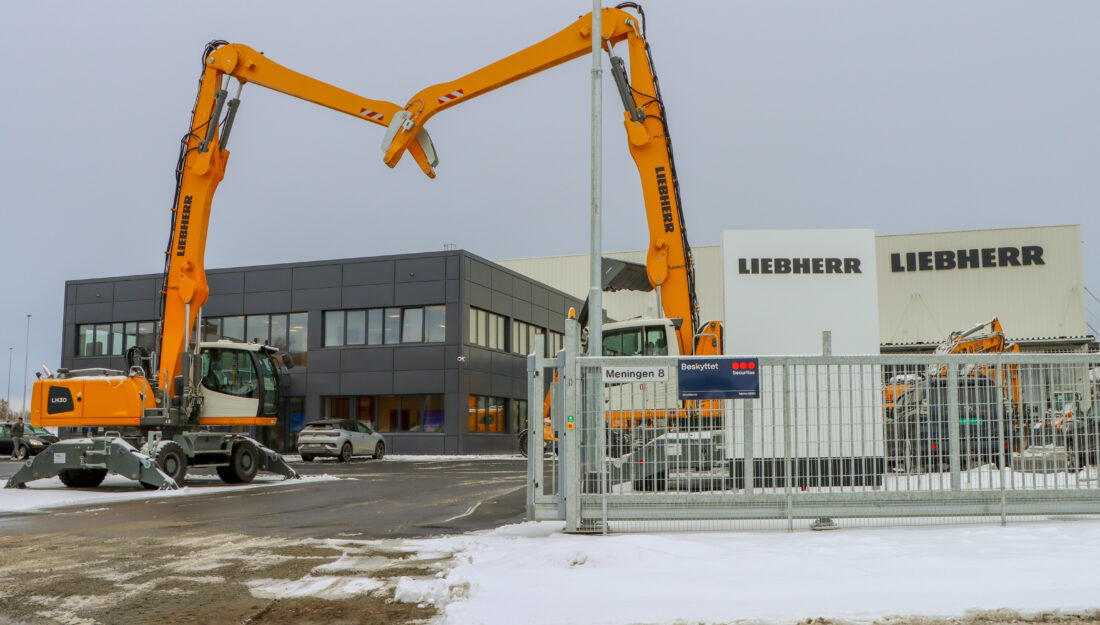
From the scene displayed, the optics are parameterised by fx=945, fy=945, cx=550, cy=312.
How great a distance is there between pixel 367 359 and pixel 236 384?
20.4 metres

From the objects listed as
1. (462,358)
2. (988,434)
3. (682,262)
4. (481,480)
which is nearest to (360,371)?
(462,358)

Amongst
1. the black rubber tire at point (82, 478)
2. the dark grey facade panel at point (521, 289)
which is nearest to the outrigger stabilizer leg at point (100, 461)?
the black rubber tire at point (82, 478)

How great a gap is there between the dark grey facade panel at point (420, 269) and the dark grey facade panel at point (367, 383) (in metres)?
4.16

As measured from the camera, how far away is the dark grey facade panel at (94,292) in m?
45.9

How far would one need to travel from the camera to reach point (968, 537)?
8.59 metres

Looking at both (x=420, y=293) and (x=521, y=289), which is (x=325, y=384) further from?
(x=521, y=289)

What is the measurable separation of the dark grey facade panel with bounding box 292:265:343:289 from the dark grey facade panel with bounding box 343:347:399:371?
312 cm

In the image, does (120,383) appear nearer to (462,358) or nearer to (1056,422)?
(1056,422)

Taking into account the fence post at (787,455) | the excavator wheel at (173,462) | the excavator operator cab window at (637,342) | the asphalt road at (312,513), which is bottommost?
the asphalt road at (312,513)

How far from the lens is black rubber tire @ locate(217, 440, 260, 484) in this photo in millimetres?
20391

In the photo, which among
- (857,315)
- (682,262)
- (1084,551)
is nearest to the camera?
(1084,551)

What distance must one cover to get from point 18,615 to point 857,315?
10704 mm

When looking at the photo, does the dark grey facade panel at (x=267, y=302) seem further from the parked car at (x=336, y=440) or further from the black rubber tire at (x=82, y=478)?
the black rubber tire at (x=82, y=478)

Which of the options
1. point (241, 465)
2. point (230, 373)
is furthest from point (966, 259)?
point (241, 465)
